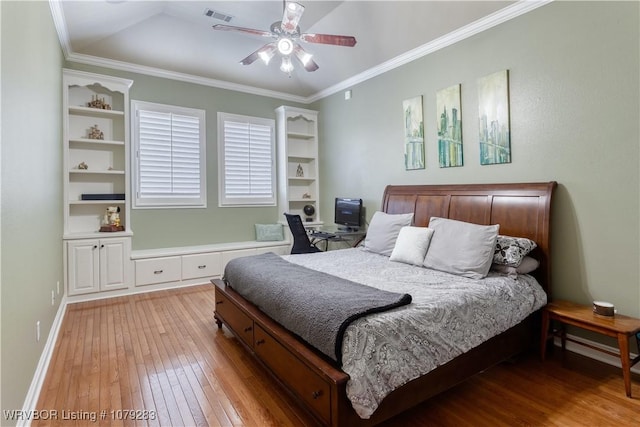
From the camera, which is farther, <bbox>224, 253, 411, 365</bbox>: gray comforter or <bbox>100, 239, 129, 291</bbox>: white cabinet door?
<bbox>100, 239, 129, 291</bbox>: white cabinet door

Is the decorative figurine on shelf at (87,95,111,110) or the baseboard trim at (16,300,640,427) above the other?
the decorative figurine on shelf at (87,95,111,110)

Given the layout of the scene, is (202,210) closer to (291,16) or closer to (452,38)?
(291,16)

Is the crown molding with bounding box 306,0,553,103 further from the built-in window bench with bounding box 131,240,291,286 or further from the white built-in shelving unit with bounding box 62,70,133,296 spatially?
the white built-in shelving unit with bounding box 62,70,133,296

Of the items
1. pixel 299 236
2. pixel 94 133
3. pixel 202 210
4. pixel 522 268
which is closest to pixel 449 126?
pixel 522 268

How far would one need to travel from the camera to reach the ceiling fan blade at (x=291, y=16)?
2.68 meters

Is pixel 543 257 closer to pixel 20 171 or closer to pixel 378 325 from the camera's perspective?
pixel 378 325

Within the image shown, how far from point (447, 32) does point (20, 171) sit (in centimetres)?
385

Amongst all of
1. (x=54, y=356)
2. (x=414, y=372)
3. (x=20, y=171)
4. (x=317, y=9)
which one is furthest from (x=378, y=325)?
(x=317, y=9)

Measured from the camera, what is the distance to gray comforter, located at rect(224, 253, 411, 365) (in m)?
1.72

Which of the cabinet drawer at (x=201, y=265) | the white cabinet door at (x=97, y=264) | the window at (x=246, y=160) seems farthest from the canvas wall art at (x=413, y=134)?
the white cabinet door at (x=97, y=264)

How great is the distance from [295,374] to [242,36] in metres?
4.35

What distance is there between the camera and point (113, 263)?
4.12 m

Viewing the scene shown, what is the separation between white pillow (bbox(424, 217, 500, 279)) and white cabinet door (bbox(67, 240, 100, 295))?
3775mm

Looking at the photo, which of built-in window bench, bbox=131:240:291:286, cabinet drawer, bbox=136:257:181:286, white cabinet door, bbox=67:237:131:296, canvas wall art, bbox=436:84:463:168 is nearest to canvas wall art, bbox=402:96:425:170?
canvas wall art, bbox=436:84:463:168
